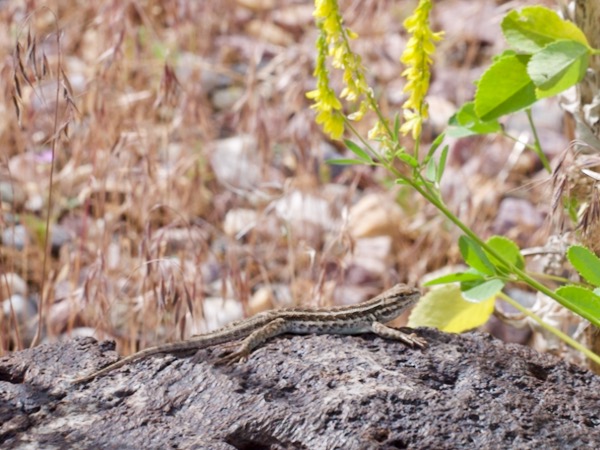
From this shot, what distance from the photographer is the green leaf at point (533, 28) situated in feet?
11.0

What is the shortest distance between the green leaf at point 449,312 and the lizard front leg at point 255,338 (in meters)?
0.79

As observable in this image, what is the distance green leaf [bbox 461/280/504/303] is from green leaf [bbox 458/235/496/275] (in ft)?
0.22

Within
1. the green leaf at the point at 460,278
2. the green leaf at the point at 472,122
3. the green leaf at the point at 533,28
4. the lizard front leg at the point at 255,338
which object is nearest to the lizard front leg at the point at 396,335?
the green leaf at the point at 460,278

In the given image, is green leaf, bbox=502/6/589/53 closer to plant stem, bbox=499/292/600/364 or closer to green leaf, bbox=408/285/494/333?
plant stem, bbox=499/292/600/364

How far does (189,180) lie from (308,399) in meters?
3.18

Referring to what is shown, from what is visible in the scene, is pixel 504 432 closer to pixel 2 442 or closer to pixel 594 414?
pixel 594 414

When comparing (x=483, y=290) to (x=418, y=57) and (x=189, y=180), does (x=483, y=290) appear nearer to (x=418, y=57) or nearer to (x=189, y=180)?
(x=418, y=57)

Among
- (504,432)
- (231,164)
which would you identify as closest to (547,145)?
(231,164)

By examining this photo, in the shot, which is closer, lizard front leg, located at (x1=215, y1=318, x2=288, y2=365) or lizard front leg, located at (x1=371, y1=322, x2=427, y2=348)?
lizard front leg, located at (x1=215, y1=318, x2=288, y2=365)

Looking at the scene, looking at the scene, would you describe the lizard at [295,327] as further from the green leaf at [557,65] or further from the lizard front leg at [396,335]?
the green leaf at [557,65]

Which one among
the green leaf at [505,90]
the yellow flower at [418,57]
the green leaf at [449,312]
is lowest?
the green leaf at [449,312]

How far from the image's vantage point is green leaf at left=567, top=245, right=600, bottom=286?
3.00m

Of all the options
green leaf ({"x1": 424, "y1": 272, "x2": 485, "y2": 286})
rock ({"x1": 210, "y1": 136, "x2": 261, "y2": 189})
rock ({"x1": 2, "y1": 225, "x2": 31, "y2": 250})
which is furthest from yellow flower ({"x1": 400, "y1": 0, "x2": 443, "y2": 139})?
rock ({"x1": 210, "y1": 136, "x2": 261, "y2": 189})

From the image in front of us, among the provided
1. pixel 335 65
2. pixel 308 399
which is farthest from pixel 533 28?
pixel 308 399
